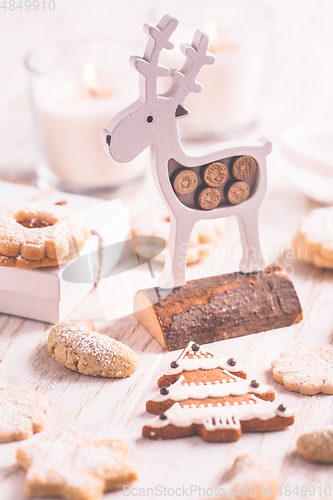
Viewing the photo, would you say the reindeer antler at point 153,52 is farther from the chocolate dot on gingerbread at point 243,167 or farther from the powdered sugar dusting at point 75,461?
the powdered sugar dusting at point 75,461

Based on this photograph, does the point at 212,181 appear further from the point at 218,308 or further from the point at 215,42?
the point at 215,42

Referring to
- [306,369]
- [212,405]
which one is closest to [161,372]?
[212,405]

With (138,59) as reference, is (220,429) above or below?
below

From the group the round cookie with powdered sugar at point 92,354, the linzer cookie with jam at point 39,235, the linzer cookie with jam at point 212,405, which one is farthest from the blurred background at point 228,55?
the linzer cookie with jam at point 212,405

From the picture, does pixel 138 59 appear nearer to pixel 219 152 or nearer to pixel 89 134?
pixel 219 152

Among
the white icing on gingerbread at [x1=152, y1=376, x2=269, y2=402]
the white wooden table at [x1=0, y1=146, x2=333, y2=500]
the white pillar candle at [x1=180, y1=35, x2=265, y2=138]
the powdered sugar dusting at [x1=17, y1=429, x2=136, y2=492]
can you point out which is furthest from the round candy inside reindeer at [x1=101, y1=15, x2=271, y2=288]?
the white pillar candle at [x1=180, y1=35, x2=265, y2=138]

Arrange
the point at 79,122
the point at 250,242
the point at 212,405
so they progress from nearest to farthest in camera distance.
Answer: the point at 212,405, the point at 250,242, the point at 79,122

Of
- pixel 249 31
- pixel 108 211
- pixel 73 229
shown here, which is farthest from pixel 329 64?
pixel 73 229
